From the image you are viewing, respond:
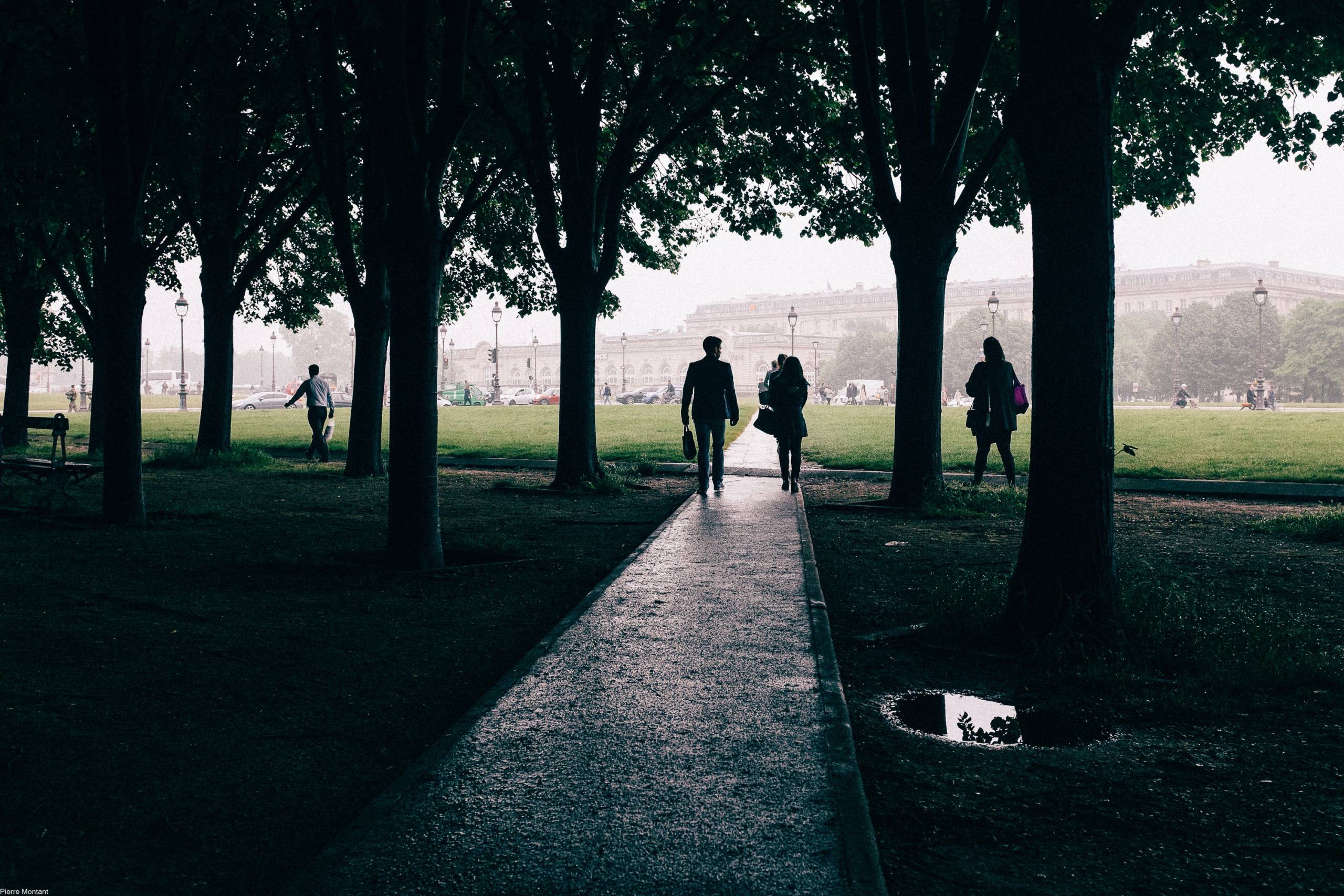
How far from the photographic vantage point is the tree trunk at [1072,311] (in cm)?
494

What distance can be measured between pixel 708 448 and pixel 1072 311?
709 centimetres

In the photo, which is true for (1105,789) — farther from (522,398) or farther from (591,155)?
(522,398)

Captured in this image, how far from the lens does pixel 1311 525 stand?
9258 millimetres

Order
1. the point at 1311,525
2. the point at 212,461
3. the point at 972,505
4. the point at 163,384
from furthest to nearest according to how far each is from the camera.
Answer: the point at 163,384
the point at 212,461
the point at 972,505
the point at 1311,525

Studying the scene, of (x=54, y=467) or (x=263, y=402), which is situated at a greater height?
(x=263, y=402)

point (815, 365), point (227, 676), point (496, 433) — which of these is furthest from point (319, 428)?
point (815, 365)

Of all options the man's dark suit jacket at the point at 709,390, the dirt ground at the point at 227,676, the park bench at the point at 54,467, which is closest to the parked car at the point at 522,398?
the park bench at the point at 54,467

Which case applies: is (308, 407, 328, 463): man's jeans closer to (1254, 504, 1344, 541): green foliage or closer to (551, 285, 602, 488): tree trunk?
(551, 285, 602, 488): tree trunk

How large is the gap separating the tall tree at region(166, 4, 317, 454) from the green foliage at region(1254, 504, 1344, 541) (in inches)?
464

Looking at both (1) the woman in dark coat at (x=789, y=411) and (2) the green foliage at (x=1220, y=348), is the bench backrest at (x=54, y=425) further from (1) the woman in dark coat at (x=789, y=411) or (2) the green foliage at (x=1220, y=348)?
(2) the green foliage at (x=1220, y=348)

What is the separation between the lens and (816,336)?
125 metres

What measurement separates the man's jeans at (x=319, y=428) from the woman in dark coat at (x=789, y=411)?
10000 mm

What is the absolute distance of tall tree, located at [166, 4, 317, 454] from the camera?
13.1 metres

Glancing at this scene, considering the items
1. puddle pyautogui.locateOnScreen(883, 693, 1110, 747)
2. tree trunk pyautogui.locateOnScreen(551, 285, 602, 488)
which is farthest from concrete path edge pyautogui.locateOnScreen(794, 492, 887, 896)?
tree trunk pyautogui.locateOnScreen(551, 285, 602, 488)
